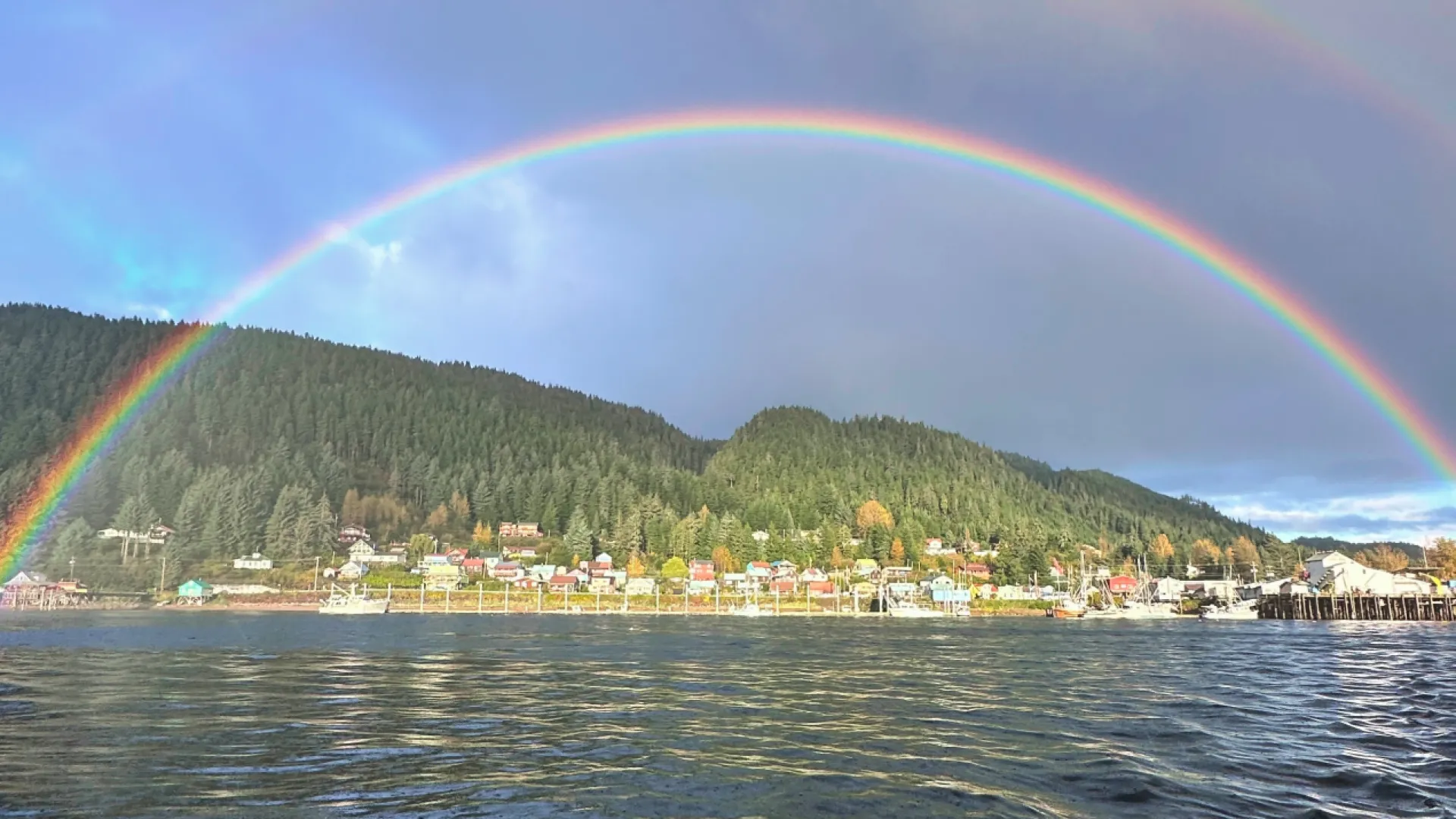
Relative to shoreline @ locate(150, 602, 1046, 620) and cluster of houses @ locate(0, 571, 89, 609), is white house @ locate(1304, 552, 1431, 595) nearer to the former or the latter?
shoreline @ locate(150, 602, 1046, 620)

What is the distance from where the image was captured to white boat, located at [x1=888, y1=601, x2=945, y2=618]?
156m

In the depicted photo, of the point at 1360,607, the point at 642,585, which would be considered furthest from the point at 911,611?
the point at 1360,607

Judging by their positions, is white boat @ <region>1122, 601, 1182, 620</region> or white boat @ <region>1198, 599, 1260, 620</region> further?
Result: white boat @ <region>1122, 601, 1182, 620</region>

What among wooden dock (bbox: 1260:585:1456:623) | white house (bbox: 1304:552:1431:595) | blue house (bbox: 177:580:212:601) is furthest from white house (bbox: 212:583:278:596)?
white house (bbox: 1304:552:1431:595)

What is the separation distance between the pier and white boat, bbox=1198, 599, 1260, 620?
1311mm

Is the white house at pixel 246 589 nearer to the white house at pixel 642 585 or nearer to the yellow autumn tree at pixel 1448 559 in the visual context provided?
the white house at pixel 642 585

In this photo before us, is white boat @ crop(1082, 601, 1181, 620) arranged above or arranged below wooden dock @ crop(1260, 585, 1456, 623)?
below

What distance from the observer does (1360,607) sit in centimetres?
14888

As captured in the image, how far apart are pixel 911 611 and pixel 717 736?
143m

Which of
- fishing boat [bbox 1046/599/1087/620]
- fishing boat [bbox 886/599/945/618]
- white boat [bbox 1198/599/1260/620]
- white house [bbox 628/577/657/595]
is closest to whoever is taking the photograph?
white boat [bbox 1198/599/1260/620]

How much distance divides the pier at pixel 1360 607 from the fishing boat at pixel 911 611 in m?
60.9

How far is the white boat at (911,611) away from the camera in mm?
156000

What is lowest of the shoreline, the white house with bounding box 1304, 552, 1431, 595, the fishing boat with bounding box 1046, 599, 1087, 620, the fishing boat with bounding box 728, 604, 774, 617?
the shoreline

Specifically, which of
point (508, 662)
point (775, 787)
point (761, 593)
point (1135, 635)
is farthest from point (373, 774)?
point (761, 593)
